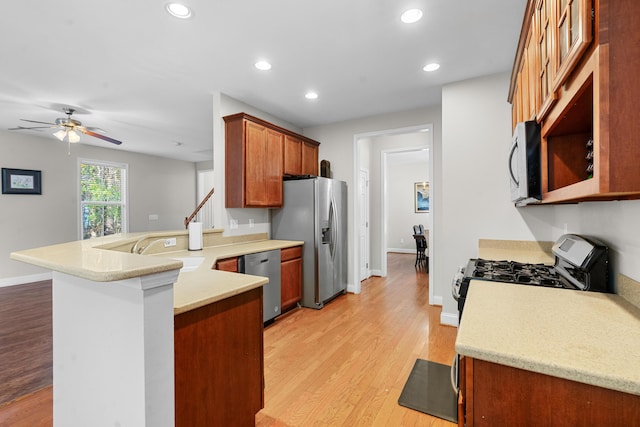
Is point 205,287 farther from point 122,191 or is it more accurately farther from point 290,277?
point 122,191

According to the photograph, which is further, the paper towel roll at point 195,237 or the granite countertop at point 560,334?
the paper towel roll at point 195,237

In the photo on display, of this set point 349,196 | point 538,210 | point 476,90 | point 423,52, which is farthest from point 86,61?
point 538,210

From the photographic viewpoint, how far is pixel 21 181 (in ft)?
16.3

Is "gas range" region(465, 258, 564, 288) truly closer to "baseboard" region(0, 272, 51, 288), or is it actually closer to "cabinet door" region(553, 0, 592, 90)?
"cabinet door" region(553, 0, 592, 90)

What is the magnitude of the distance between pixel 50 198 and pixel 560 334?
23.6 ft

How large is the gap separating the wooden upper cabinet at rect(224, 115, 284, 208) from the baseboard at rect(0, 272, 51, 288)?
438cm

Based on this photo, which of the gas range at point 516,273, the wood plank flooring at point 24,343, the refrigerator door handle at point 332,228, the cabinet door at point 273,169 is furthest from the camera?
the refrigerator door handle at point 332,228

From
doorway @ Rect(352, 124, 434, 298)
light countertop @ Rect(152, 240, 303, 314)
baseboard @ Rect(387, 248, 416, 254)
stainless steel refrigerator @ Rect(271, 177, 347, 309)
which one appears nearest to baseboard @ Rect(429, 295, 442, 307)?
stainless steel refrigerator @ Rect(271, 177, 347, 309)

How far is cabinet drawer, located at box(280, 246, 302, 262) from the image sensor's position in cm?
347

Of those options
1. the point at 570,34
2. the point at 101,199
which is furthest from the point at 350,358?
the point at 101,199

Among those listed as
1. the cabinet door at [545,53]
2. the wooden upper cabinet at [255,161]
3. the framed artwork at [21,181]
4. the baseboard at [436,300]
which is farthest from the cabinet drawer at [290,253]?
the framed artwork at [21,181]

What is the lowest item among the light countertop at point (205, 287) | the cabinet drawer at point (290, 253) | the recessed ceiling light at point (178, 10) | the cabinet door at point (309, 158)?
the cabinet drawer at point (290, 253)

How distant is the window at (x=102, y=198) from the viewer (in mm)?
5867

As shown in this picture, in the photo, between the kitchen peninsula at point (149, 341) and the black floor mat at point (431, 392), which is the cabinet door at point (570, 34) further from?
the black floor mat at point (431, 392)
